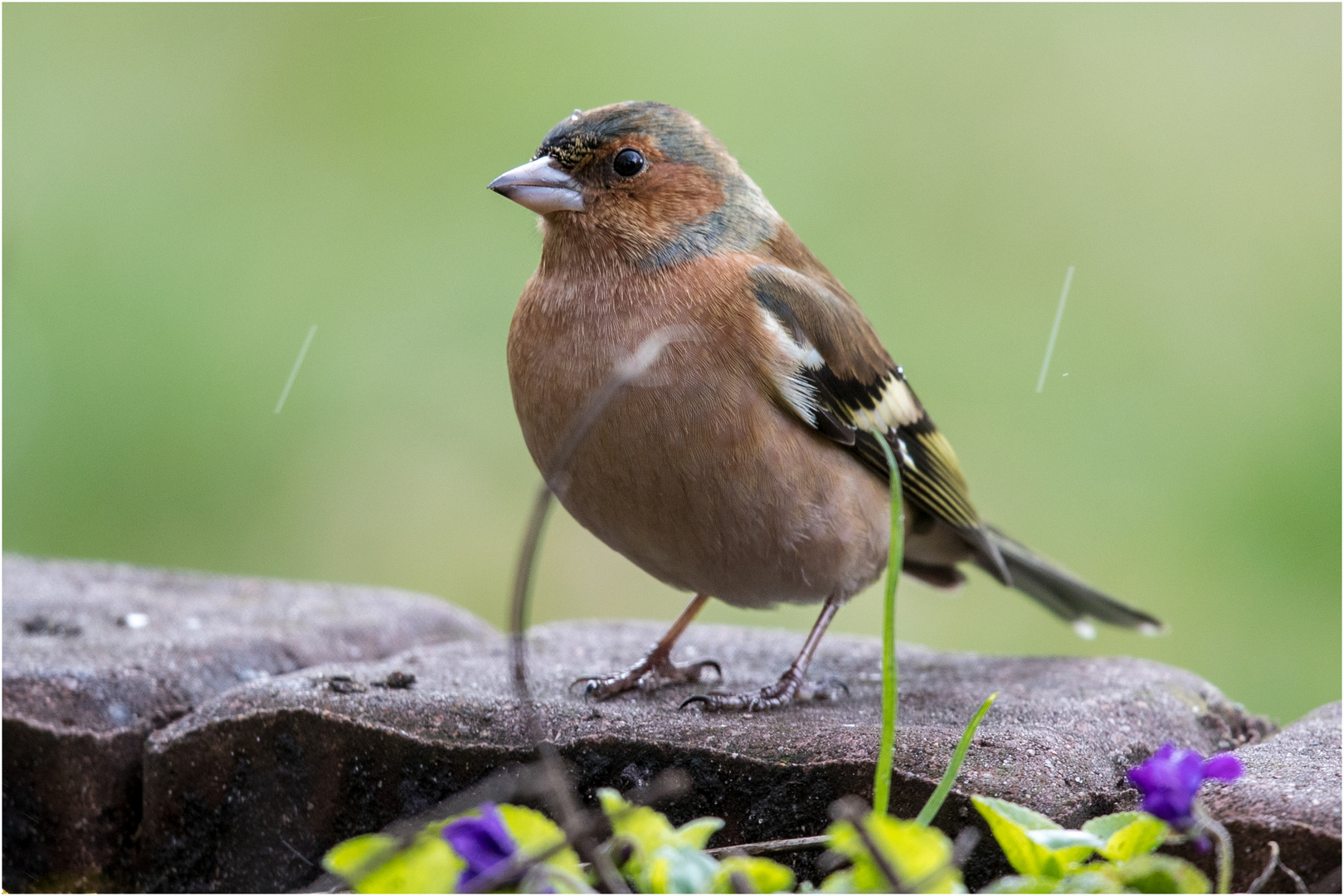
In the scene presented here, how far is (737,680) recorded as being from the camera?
11.6 ft

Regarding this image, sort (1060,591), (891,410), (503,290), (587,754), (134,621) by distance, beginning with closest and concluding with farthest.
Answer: (587,754), (891,410), (134,621), (1060,591), (503,290)

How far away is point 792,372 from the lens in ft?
10.3

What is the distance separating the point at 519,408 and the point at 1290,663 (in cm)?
354

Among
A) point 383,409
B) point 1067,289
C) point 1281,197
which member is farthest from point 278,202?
point 1281,197

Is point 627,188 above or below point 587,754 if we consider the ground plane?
above

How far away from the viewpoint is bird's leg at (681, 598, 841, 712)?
3.12 meters

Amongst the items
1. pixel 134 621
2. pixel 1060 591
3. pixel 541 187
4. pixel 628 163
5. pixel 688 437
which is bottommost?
pixel 134 621

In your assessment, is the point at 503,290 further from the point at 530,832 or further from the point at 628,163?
the point at 530,832

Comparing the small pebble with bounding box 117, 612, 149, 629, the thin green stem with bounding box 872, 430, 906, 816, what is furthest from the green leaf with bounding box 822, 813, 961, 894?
the small pebble with bounding box 117, 612, 149, 629

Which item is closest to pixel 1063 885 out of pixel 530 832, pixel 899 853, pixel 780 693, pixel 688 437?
pixel 899 853

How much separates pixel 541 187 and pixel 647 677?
1.20 m

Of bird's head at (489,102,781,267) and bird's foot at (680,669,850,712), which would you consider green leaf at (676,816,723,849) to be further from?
bird's head at (489,102,781,267)

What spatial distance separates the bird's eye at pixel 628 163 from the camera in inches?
128

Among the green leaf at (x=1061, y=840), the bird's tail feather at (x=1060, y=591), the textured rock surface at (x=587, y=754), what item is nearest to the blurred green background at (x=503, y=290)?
the bird's tail feather at (x=1060, y=591)
